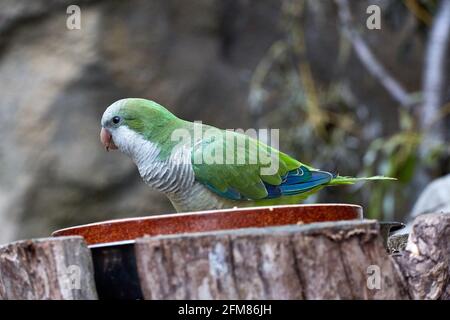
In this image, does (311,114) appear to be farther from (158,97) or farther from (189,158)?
(189,158)

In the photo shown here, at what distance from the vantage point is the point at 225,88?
6.13 m

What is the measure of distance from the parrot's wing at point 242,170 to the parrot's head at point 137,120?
0.17 meters

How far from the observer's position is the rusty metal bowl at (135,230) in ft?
6.54

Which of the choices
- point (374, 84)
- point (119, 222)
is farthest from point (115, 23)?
point (119, 222)

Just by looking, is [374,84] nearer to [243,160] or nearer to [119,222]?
[243,160]

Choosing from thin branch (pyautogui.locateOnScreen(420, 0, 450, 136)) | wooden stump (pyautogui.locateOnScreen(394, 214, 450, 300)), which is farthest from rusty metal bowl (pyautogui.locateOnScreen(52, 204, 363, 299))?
thin branch (pyautogui.locateOnScreen(420, 0, 450, 136))

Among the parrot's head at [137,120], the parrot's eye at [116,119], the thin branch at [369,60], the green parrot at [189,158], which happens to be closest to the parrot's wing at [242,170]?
the green parrot at [189,158]

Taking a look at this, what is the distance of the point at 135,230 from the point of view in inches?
80.4

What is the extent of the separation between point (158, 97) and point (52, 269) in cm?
393

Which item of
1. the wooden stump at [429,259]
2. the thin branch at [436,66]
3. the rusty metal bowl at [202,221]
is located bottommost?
the wooden stump at [429,259]

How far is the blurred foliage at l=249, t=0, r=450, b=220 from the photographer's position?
236 inches

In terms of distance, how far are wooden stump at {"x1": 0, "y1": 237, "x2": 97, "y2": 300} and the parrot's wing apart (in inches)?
39.1

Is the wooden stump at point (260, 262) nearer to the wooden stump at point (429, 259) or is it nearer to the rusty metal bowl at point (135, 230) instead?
the rusty metal bowl at point (135, 230)

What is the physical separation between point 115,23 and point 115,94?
20.9 inches
